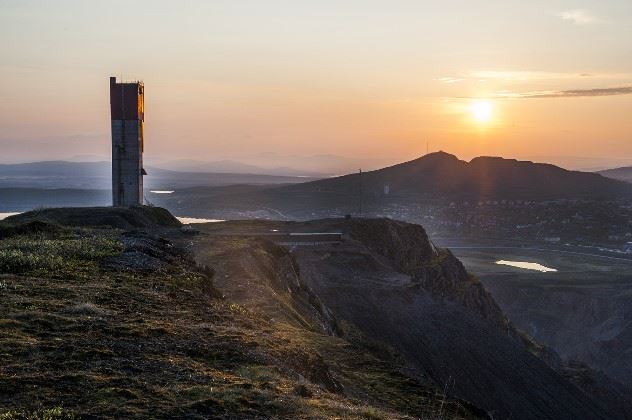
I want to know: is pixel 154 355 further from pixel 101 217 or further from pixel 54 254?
pixel 101 217

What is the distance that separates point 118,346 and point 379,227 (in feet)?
173

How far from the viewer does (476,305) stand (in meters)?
64.0

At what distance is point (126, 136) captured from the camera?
58.2 metres

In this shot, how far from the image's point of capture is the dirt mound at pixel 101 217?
1659 inches

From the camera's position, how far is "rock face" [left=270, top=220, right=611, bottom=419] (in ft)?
133

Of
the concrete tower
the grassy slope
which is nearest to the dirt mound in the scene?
the concrete tower

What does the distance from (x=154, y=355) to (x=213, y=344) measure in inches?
67.3

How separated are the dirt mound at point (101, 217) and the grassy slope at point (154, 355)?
61.6 ft

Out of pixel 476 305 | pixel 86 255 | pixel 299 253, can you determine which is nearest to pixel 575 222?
pixel 476 305

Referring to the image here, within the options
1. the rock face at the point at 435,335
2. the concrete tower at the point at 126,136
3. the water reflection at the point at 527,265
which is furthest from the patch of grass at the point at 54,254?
the water reflection at the point at 527,265

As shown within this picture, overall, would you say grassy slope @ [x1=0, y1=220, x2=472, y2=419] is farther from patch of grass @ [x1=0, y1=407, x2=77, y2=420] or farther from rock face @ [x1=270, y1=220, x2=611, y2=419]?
rock face @ [x1=270, y1=220, x2=611, y2=419]

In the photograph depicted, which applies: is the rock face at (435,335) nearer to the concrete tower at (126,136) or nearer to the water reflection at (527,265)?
the concrete tower at (126,136)

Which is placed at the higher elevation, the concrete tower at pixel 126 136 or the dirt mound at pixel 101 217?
the concrete tower at pixel 126 136

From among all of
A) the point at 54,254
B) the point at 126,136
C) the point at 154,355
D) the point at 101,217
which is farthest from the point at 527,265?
the point at 154,355
